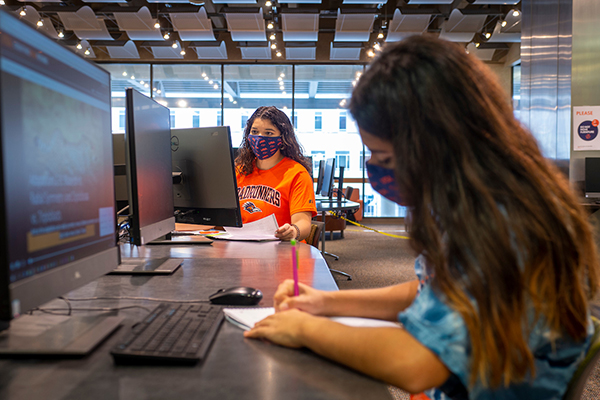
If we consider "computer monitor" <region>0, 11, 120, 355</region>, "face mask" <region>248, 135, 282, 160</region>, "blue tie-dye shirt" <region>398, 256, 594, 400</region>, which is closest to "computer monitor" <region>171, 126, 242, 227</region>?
"face mask" <region>248, 135, 282, 160</region>

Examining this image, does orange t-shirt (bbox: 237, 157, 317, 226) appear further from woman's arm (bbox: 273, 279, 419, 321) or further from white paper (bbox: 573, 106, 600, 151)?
white paper (bbox: 573, 106, 600, 151)

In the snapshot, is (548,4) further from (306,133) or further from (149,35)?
(149,35)

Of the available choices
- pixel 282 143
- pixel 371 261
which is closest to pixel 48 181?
pixel 282 143

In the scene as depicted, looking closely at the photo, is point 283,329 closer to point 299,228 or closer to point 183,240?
point 183,240

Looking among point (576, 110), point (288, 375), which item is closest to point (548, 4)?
point (576, 110)

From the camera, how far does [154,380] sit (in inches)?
21.1

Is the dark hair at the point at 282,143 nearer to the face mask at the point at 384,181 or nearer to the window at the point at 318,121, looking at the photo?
the face mask at the point at 384,181

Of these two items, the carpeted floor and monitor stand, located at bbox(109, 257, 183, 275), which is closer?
monitor stand, located at bbox(109, 257, 183, 275)

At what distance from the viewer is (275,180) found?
2195 millimetres

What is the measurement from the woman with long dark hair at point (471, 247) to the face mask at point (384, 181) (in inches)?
5.8

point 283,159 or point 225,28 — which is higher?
point 225,28

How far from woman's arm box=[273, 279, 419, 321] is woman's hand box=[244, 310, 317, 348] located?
0.24 feet

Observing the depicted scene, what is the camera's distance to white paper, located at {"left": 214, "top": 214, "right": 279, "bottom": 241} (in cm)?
186

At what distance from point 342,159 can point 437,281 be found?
7.51 meters
